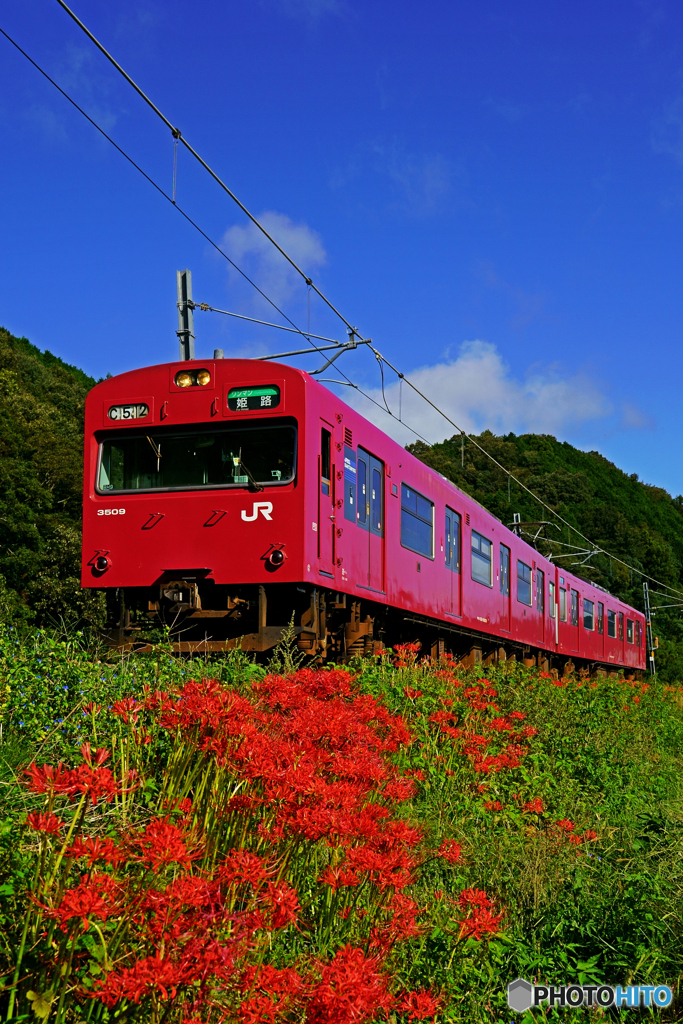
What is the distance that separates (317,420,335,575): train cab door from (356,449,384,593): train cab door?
36.5 inches

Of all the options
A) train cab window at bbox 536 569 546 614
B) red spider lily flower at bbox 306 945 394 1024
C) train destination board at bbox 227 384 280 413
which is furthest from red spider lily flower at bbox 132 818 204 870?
train cab window at bbox 536 569 546 614

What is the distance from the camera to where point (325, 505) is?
369 inches

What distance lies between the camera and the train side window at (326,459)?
9430mm

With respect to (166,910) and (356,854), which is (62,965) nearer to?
(166,910)

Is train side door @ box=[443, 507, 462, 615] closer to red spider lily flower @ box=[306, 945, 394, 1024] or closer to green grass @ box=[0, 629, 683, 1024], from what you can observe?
green grass @ box=[0, 629, 683, 1024]

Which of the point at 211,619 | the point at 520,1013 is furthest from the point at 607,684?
the point at 520,1013

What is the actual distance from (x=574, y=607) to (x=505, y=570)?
888 cm

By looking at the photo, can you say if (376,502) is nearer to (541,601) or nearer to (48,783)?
(48,783)

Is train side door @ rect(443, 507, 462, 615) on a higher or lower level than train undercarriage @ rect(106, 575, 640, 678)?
higher

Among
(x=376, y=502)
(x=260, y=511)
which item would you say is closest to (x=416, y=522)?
(x=376, y=502)

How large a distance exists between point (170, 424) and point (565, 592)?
18.5 meters

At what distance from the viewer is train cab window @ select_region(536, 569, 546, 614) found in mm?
22483

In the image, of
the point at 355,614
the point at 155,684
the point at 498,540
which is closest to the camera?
the point at 155,684

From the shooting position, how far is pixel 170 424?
954cm
